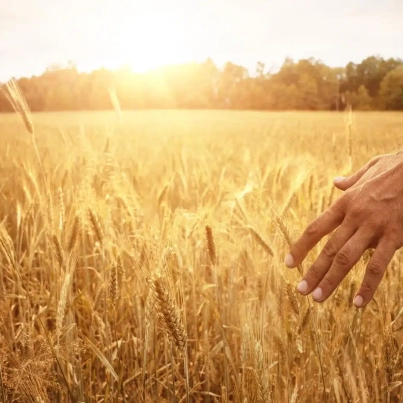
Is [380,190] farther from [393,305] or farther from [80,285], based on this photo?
[80,285]

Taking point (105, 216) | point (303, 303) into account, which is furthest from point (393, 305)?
point (105, 216)

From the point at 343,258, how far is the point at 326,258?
0.05 m

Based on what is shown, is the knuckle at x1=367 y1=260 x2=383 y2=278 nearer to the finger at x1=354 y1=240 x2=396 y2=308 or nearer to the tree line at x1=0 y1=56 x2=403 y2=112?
the finger at x1=354 y1=240 x2=396 y2=308

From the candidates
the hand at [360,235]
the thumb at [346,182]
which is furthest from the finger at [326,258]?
the thumb at [346,182]

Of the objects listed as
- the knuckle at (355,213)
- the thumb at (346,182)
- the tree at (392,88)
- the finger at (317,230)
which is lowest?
the finger at (317,230)

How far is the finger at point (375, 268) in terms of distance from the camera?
812mm

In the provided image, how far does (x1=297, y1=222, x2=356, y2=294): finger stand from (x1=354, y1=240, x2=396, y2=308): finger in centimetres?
6

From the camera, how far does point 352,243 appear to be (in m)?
0.82

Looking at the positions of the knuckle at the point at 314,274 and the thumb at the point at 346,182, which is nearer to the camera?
the knuckle at the point at 314,274

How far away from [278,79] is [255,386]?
75.8 feet

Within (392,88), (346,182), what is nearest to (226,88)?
(392,88)

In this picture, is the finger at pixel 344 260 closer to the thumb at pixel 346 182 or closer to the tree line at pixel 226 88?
the thumb at pixel 346 182

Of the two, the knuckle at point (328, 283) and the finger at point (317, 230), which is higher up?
the finger at point (317, 230)

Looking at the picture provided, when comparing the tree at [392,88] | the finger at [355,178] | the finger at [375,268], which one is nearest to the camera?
the finger at [375,268]
